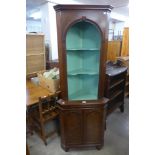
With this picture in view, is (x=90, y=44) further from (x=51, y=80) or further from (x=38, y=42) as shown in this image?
(x=38, y=42)

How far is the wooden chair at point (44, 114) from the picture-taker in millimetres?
2186

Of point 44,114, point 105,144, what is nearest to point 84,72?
point 44,114

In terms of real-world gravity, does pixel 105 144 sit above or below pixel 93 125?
below

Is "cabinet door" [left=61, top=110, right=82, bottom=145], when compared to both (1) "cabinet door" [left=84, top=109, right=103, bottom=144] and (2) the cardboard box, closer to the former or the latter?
(1) "cabinet door" [left=84, top=109, right=103, bottom=144]

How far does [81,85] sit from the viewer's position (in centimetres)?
227

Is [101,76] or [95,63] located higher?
[95,63]

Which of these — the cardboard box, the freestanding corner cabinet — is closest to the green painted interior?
the freestanding corner cabinet

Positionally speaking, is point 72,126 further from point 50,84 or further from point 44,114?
point 50,84

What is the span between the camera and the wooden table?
2.12 m

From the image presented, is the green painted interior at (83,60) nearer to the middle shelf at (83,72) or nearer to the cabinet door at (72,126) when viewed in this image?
the middle shelf at (83,72)

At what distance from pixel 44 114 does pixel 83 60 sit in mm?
982

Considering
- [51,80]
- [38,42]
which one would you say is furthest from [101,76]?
[38,42]
